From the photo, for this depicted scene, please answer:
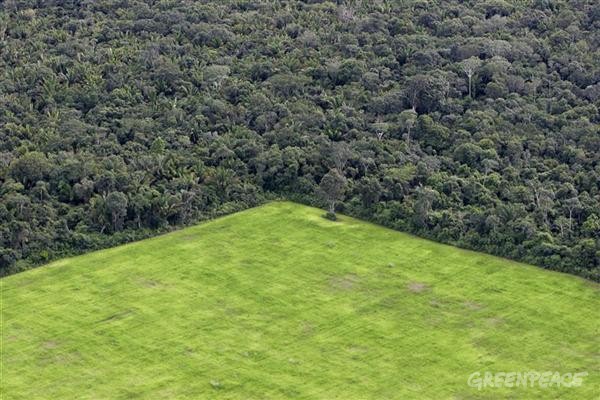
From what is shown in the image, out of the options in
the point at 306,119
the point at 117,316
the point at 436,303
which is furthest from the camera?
the point at 306,119

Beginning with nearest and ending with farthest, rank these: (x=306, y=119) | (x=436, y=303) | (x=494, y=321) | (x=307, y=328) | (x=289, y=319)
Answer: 1. (x=307, y=328)
2. (x=494, y=321)
3. (x=289, y=319)
4. (x=436, y=303)
5. (x=306, y=119)

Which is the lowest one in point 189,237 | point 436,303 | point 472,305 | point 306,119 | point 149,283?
point 149,283

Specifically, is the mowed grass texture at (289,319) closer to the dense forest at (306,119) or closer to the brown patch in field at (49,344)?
the brown patch in field at (49,344)

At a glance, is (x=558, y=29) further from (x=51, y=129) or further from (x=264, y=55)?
(x=51, y=129)

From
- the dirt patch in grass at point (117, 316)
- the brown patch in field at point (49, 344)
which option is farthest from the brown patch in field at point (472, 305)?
the brown patch in field at point (49, 344)

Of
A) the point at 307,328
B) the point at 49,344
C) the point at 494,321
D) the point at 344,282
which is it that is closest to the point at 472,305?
the point at 494,321

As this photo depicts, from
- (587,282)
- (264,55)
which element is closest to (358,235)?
(587,282)

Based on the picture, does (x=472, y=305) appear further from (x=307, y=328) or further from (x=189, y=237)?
(x=189, y=237)
